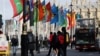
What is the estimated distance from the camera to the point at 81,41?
51594 millimetres

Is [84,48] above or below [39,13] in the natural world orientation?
below

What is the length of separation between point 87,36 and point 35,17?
22.5 ft

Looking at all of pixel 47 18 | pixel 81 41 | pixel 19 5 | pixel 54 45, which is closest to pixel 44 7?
pixel 47 18

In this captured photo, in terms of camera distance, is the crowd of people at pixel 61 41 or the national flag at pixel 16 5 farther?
the national flag at pixel 16 5

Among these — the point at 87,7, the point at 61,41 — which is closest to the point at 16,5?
the point at 61,41

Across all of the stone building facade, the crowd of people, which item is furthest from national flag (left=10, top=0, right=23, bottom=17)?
the stone building facade

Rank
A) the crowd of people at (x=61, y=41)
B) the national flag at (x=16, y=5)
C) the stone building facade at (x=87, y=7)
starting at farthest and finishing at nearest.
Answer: the stone building facade at (x=87, y=7) < the national flag at (x=16, y=5) < the crowd of people at (x=61, y=41)

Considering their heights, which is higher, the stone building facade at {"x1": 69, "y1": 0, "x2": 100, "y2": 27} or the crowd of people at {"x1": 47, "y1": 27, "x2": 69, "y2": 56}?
the stone building facade at {"x1": 69, "y1": 0, "x2": 100, "y2": 27}

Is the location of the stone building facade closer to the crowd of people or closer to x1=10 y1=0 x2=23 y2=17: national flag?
x1=10 y1=0 x2=23 y2=17: national flag

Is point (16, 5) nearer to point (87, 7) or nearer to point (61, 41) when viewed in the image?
point (61, 41)

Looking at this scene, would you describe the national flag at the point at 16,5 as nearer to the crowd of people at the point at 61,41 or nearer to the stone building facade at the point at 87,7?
the crowd of people at the point at 61,41

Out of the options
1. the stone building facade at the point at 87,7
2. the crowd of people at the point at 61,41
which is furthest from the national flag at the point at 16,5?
the stone building facade at the point at 87,7

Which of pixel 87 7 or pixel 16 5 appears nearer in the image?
pixel 16 5

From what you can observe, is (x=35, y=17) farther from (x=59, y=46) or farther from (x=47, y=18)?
(x=59, y=46)
